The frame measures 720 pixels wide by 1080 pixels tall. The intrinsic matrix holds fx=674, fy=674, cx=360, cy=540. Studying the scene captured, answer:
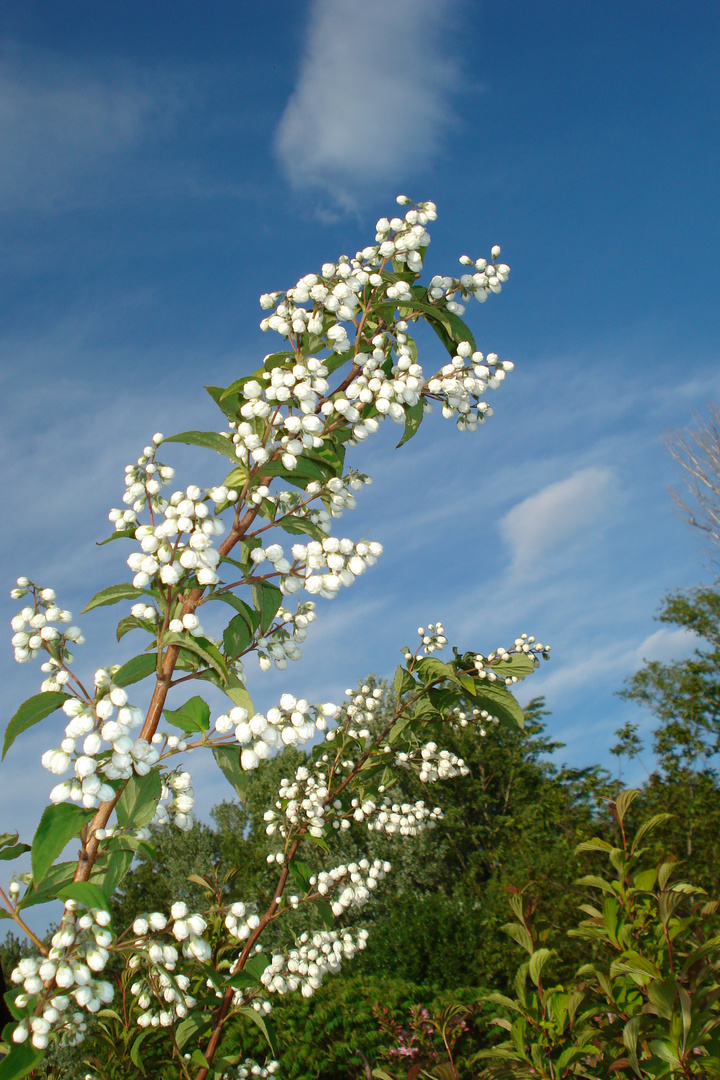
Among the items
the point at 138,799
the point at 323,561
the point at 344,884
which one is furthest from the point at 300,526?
the point at 344,884

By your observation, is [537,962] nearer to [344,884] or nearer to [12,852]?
[12,852]

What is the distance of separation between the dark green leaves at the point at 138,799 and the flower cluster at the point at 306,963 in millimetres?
2384

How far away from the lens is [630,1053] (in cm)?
184

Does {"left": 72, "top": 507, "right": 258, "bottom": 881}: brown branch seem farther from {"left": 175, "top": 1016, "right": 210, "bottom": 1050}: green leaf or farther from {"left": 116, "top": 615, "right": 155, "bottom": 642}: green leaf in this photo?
{"left": 175, "top": 1016, "right": 210, "bottom": 1050}: green leaf

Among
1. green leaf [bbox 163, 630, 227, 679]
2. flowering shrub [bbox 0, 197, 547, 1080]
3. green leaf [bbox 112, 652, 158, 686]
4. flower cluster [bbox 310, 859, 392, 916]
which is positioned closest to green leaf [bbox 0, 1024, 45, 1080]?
flowering shrub [bbox 0, 197, 547, 1080]

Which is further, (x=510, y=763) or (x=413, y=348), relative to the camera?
(x=510, y=763)

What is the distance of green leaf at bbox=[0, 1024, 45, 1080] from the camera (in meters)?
1.51

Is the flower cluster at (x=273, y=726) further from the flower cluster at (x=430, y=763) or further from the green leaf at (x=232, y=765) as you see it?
the flower cluster at (x=430, y=763)

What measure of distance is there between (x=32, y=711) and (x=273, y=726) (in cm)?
63

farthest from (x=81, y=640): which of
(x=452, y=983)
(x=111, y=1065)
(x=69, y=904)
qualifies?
(x=452, y=983)

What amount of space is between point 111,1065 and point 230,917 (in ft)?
10.8

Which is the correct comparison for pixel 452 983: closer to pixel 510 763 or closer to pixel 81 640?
pixel 81 640

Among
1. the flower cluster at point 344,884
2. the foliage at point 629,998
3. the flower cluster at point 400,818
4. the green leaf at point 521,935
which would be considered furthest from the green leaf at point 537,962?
the flower cluster at point 400,818

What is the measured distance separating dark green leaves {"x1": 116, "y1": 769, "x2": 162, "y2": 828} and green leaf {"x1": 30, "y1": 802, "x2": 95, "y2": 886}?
0.12 meters
